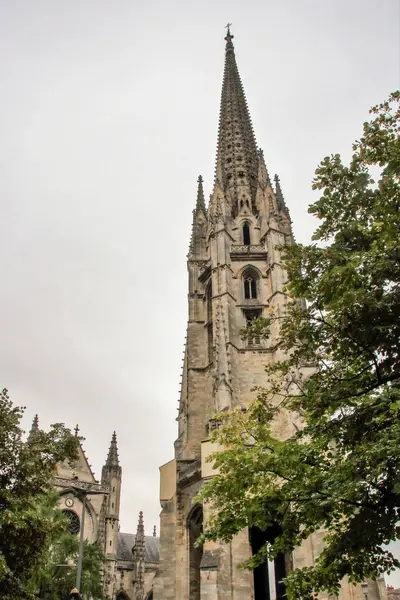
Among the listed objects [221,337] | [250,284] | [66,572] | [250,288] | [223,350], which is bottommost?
[66,572]

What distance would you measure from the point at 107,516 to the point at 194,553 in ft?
52.1

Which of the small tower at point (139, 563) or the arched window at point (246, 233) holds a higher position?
the arched window at point (246, 233)

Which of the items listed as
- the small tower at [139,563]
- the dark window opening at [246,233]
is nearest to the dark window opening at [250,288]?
the dark window opening at [246,233]

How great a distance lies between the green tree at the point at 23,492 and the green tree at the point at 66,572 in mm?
14234

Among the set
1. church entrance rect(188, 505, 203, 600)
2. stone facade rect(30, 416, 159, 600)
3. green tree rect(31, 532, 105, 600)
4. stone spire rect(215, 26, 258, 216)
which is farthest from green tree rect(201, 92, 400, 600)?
stone spire rect(215, 26, 258, 216)

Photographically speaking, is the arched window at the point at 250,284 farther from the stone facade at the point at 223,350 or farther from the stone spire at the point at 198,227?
the stone spire at the point at 198,227

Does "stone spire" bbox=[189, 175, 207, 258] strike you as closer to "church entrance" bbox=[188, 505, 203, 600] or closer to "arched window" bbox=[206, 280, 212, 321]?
"arched window" bbox=[206, 280, 212, 321]

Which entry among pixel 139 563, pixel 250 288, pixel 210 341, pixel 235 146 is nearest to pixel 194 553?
pixel 210 341

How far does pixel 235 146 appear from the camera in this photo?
48500 mm

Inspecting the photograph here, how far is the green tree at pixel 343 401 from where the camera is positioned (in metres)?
9.69

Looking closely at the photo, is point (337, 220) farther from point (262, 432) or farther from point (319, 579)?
point (319, 579)

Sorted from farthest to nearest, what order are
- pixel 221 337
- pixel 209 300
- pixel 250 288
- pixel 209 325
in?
1. pixel 209 300
2. pixel 250 288
3. pixel 209 325
4. pixel 221 337

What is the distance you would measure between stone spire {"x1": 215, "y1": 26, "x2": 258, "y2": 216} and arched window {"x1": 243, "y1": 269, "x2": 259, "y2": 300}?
706cm

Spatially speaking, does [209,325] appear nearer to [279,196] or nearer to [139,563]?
[279,196]
